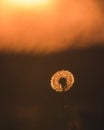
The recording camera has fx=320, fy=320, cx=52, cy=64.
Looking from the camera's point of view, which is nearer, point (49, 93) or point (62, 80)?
point (62, 80)

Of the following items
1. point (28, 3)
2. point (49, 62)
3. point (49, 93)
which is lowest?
point (49, 93)

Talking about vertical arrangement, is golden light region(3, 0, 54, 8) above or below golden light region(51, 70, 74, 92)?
above

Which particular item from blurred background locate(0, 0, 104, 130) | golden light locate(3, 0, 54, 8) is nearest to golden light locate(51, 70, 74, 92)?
blurred background locate(0, 0, 104, 130)

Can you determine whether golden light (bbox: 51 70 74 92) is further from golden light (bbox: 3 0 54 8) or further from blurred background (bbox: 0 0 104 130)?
golden light (bbox: 3 0 54 8)

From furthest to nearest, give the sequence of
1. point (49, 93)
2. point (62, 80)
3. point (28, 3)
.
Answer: point (49, 93), point (62, 80), point (28, 3)

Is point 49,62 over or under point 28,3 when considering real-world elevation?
under

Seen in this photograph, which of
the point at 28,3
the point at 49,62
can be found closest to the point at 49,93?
the point at 49,62

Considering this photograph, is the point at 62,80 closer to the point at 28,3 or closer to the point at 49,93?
the point at 49,93

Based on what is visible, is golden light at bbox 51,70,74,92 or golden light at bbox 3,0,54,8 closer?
golden light at bbox 3,0,54,8
